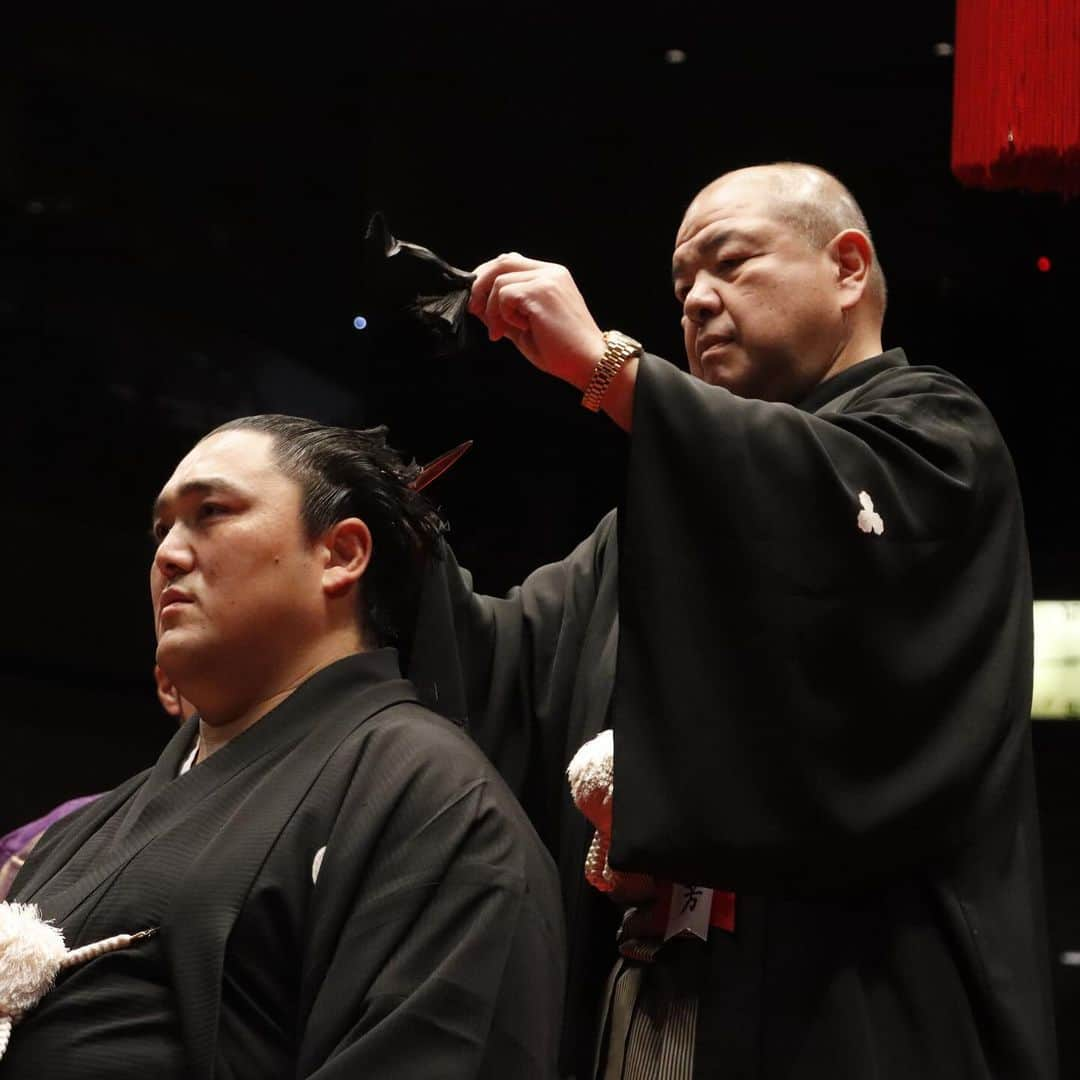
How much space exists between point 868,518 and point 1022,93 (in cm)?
99

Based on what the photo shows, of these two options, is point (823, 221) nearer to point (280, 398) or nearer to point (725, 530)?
point (725, 530)

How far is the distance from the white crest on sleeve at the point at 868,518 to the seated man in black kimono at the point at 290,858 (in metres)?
0.48

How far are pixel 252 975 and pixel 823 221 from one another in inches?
46.5

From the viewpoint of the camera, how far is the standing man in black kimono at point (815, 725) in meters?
1.74

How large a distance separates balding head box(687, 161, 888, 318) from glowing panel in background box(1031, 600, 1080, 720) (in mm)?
1269

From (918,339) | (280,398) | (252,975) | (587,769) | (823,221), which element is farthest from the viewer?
(280,398)

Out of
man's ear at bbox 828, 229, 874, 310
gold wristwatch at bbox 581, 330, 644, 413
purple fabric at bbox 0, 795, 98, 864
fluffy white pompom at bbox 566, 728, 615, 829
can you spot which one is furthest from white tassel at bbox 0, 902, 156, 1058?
purple fabric at bbox 0, 795, 98, 864

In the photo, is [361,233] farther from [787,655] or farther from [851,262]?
[787,655]

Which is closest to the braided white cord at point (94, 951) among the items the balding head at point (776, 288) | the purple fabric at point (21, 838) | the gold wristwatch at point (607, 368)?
the gold wristwatch at point (607, 368)

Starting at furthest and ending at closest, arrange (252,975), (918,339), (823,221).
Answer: (918,339) < (823,221) < (252,975)

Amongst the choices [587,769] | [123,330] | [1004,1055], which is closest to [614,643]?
[587,769]

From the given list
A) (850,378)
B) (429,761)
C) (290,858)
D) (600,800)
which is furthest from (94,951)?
(850,378)

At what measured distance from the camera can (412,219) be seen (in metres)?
3.63

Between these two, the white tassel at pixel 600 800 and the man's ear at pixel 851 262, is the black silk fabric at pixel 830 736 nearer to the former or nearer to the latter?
the white tassel at pixel 600 800
